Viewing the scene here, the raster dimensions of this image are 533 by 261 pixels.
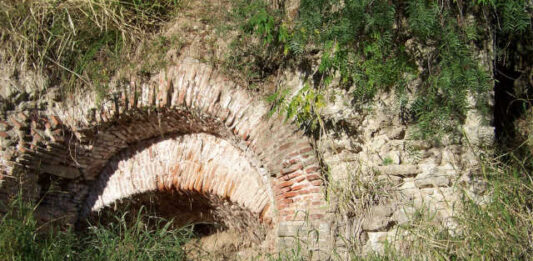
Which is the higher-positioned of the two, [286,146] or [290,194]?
[286,146]

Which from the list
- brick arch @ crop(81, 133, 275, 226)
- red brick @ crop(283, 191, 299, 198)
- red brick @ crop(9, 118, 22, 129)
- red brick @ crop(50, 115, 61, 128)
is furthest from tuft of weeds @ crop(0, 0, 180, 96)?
red brick @ crop(283, 191, 299, 198)

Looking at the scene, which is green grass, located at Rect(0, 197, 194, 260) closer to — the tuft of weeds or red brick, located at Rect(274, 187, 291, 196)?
red brick, located at Rect(274, 187, 291, 196)

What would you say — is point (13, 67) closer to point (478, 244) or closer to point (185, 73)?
point (185, 73)

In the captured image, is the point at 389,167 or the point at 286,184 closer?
the point at 389,167

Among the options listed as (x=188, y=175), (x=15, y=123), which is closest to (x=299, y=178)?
(x=188, y=175)

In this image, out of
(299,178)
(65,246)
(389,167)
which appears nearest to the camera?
(389,167)

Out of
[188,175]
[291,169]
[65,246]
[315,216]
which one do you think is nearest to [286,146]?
[291,169]

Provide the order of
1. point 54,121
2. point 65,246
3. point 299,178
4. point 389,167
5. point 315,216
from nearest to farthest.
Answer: point 389,167, point 315,216, point 299,178, point 65,246, point 54,121

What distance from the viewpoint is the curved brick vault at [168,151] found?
13.2 feet

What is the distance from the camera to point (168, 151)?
5281 millimetres

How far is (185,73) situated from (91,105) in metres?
1.24

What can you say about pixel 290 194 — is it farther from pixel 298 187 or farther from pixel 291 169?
pixel 291 169

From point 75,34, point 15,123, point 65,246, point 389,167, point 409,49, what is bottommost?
point 65,246

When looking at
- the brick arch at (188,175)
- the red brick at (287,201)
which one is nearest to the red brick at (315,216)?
the red brick at (287,201)
